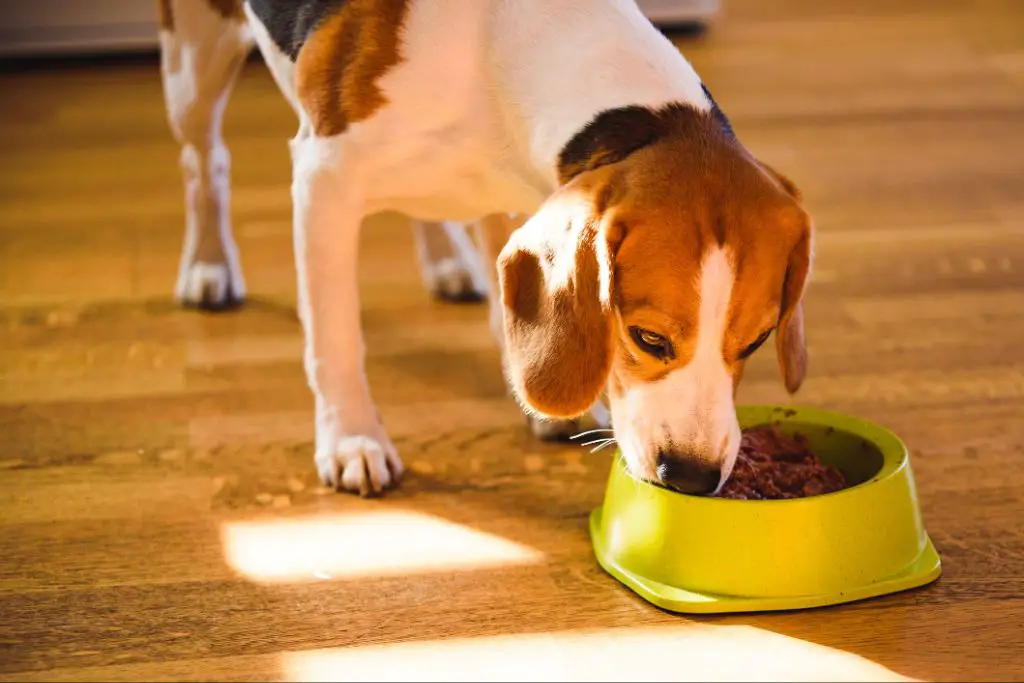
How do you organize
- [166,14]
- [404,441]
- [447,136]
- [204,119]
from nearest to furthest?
[447,136] → [404,441] → [166,14] → [204,119]

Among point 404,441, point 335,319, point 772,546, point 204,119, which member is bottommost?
point 404,441

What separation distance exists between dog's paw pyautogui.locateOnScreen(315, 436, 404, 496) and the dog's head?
43cm

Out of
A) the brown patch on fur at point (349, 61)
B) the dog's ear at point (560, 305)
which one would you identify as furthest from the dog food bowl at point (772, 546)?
the brown patch on fur at point (349, 61)

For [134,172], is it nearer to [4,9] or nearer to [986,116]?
[4,9]

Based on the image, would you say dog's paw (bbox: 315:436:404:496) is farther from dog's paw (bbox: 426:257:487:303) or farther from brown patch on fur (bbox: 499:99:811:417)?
dog's paw (bbox: 426:257:487:303)

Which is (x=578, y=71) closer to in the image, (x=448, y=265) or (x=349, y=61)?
(x=349, y=61)

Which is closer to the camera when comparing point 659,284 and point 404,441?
point 659,284

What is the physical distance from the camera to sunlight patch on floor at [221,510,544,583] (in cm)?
194

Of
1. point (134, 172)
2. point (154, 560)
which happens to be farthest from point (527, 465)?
point (134, 172)

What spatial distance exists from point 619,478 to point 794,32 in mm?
3228

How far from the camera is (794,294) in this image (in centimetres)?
175

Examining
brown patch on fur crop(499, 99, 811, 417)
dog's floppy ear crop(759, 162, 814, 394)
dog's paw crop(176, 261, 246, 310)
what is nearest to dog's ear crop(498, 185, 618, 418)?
brown patch on fur crop(499, 99, 811, 417)

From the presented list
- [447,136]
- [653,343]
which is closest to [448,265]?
[447,136]

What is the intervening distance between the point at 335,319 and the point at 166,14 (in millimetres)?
886
